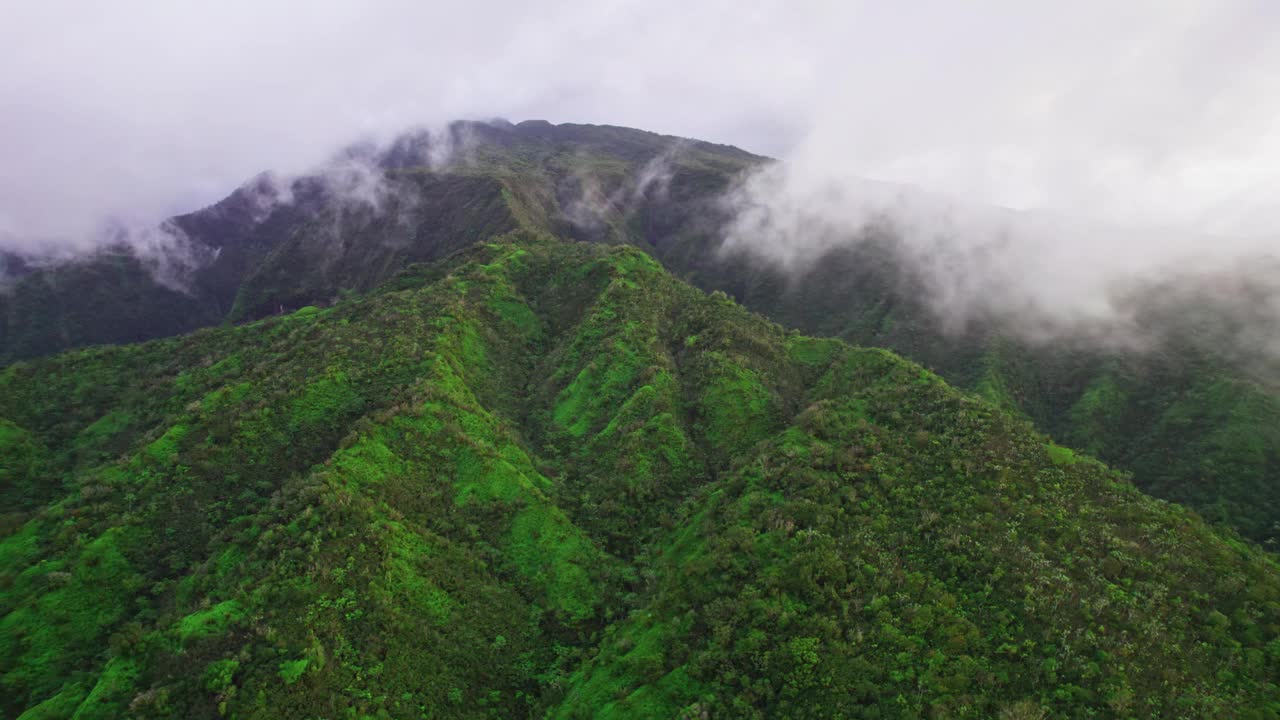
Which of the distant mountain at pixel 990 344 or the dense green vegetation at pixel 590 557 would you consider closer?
the dense green vegetation at pixel 590 557

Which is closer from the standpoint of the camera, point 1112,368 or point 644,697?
point 644,697

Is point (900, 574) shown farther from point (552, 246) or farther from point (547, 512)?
point (552, 246)

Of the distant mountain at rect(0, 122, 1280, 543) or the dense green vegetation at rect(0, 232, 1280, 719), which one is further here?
the distant mountain at rect(0, 122, 1280, 543)

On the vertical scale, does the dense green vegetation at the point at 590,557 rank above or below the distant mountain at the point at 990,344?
below

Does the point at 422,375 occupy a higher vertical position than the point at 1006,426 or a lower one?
lower

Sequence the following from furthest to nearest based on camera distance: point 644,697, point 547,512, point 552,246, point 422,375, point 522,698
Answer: point 552,246 < point 422,375 < point 547,512 < point 522,698 < point 644,697

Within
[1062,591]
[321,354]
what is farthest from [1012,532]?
[321,354]

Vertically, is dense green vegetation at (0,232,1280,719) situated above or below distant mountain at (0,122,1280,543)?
below

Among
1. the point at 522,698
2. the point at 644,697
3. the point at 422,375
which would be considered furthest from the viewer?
the point at 422,375
